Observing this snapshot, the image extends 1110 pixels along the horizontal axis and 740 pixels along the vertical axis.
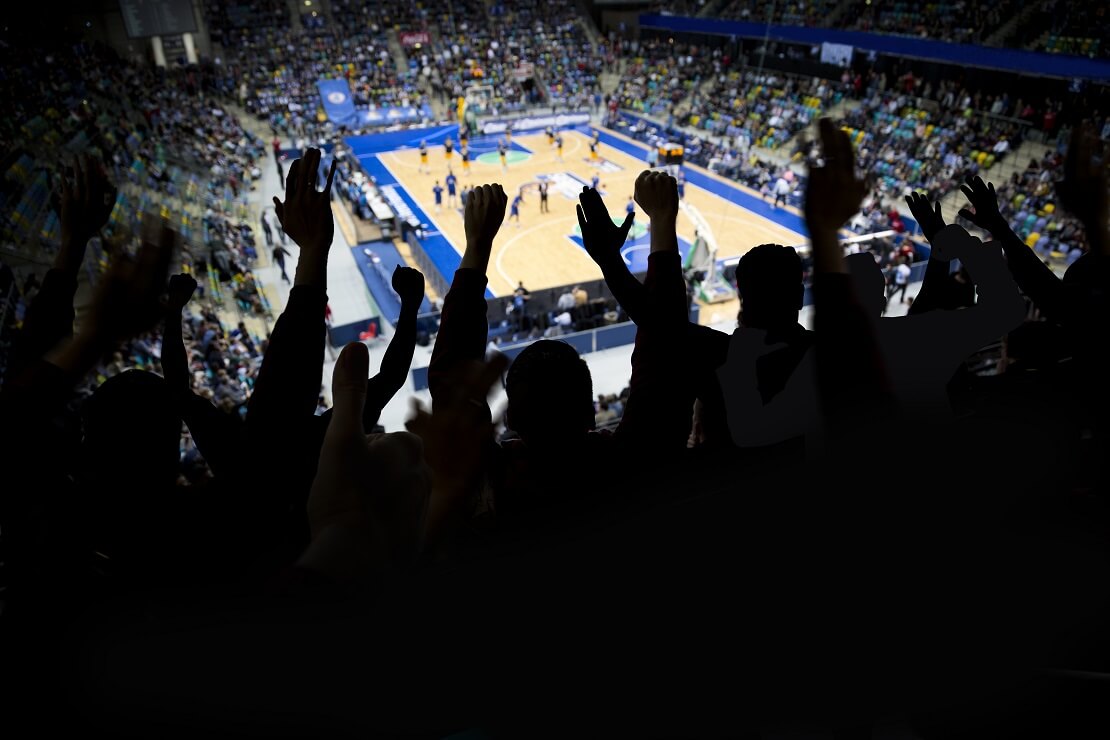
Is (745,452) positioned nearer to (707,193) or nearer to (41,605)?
(41,605)

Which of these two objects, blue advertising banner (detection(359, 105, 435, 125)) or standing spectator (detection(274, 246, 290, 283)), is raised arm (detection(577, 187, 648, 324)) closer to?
standing spectator (detection(274, 246, 290, 283))

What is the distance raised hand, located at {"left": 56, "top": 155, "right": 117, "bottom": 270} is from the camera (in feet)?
6.43

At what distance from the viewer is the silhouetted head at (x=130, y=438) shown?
1.56 m

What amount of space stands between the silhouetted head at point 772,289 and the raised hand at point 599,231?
0.44 metres

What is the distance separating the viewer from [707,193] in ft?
73.2

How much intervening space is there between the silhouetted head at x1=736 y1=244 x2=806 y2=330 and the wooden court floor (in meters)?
13.9

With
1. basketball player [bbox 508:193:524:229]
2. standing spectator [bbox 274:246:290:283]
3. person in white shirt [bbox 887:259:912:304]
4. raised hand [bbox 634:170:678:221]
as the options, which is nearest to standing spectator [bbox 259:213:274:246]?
standing spectator [bbox 274:246:290:283]

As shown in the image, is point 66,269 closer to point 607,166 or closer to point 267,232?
point 267,232

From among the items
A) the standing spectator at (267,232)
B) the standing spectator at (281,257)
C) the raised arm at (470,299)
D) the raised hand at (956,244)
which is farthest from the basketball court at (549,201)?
the raised hand at (956,244)

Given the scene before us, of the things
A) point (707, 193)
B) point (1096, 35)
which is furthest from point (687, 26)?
point (1096, 35)

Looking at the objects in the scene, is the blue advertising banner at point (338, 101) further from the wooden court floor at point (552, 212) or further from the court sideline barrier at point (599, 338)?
the court sideline barrier at point (599, 338)

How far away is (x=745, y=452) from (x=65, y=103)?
21.6m

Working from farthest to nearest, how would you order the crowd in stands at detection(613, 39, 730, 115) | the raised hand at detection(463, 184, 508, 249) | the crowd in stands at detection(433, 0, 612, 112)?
the crowd in stands at detection(433, 0, 612, 112) < the crowd in stands at detection(613, 39, 730, 115) < the raised hand at detection(463, 184, 508, 249)

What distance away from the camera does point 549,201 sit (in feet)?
71.1
